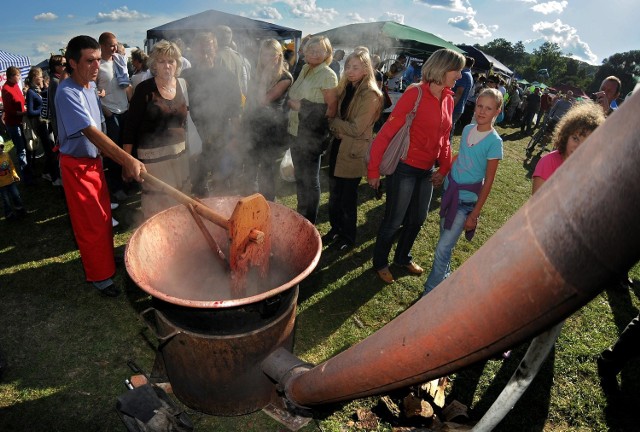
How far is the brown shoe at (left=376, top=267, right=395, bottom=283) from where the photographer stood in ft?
13.5

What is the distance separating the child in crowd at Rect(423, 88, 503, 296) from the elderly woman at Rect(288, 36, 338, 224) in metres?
1.52

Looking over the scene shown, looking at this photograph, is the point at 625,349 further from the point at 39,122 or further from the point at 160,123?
the point at 39,122

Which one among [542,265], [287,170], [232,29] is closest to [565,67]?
[232,29]

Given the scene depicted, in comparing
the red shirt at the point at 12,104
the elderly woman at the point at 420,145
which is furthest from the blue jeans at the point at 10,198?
the elderly woman at the point at 420,145

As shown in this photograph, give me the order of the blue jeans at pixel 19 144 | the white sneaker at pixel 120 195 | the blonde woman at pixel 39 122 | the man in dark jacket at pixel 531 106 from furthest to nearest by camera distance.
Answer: the man in dark jacket at pixel 531 106 < the blue jeans at pixel 19 144 < the blonde woman at pixel 39 122 < the white sneaker at pixel 120 195

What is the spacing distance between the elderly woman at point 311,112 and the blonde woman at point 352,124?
16cm

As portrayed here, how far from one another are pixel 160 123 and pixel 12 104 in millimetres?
4848

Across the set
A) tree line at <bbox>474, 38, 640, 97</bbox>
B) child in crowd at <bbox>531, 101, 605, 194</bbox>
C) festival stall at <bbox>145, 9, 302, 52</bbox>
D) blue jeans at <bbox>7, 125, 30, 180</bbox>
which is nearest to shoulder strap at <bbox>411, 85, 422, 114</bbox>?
child in crowd at <bbox>531, 101, 605, 194</bbox>

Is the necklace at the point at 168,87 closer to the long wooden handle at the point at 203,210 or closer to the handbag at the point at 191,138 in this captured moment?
the handbag at the point at 191,138

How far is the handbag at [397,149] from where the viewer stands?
3290mm

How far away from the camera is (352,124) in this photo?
12.5 feet

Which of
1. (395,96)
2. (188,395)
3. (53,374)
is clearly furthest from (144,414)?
(395,96)

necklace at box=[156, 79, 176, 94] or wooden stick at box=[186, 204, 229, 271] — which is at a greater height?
necklace at box=[156, 79, 176, 94]

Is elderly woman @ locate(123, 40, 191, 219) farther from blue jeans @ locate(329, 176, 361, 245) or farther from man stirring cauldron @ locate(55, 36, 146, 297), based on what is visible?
blue jeans @ locate(329, 176, 361, 245)
